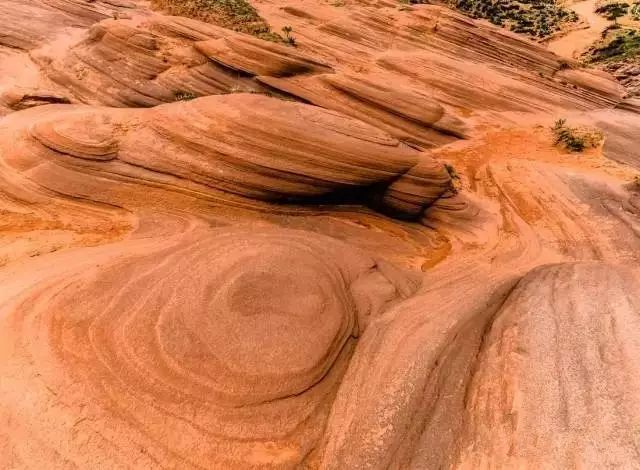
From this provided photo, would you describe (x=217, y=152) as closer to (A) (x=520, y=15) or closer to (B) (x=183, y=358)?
(B) (x=183, y=358)

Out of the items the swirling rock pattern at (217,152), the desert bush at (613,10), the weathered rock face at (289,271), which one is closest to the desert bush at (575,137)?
the weathered rock face at (289,271)

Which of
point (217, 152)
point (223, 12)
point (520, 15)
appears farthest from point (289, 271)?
point (520, 15)

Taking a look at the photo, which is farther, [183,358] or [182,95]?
[182,95]

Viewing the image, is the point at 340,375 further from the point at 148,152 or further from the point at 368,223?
the point at 148,152

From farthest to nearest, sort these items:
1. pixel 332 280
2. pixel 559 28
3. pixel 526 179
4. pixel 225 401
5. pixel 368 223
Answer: pixel 559 28
pixel 526 179
pixel 368 223
pixel 332 280
pixel 225 401

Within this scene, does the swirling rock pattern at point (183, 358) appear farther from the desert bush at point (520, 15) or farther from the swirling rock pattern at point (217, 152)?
the desert bush at point (520, 15)

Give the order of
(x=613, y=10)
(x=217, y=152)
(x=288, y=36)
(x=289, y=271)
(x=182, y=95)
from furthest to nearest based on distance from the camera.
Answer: (x=613, y=10)
(x=288, y=36)
(x=182, y=95)
(x=217, y=152)
(x=289, y=271)

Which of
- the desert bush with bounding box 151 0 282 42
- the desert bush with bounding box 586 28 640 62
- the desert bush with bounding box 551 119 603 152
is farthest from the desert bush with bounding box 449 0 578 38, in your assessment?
the desert bush with bounding box 551 119 603 152

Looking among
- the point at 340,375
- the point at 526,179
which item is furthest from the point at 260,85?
the point at 340,375
